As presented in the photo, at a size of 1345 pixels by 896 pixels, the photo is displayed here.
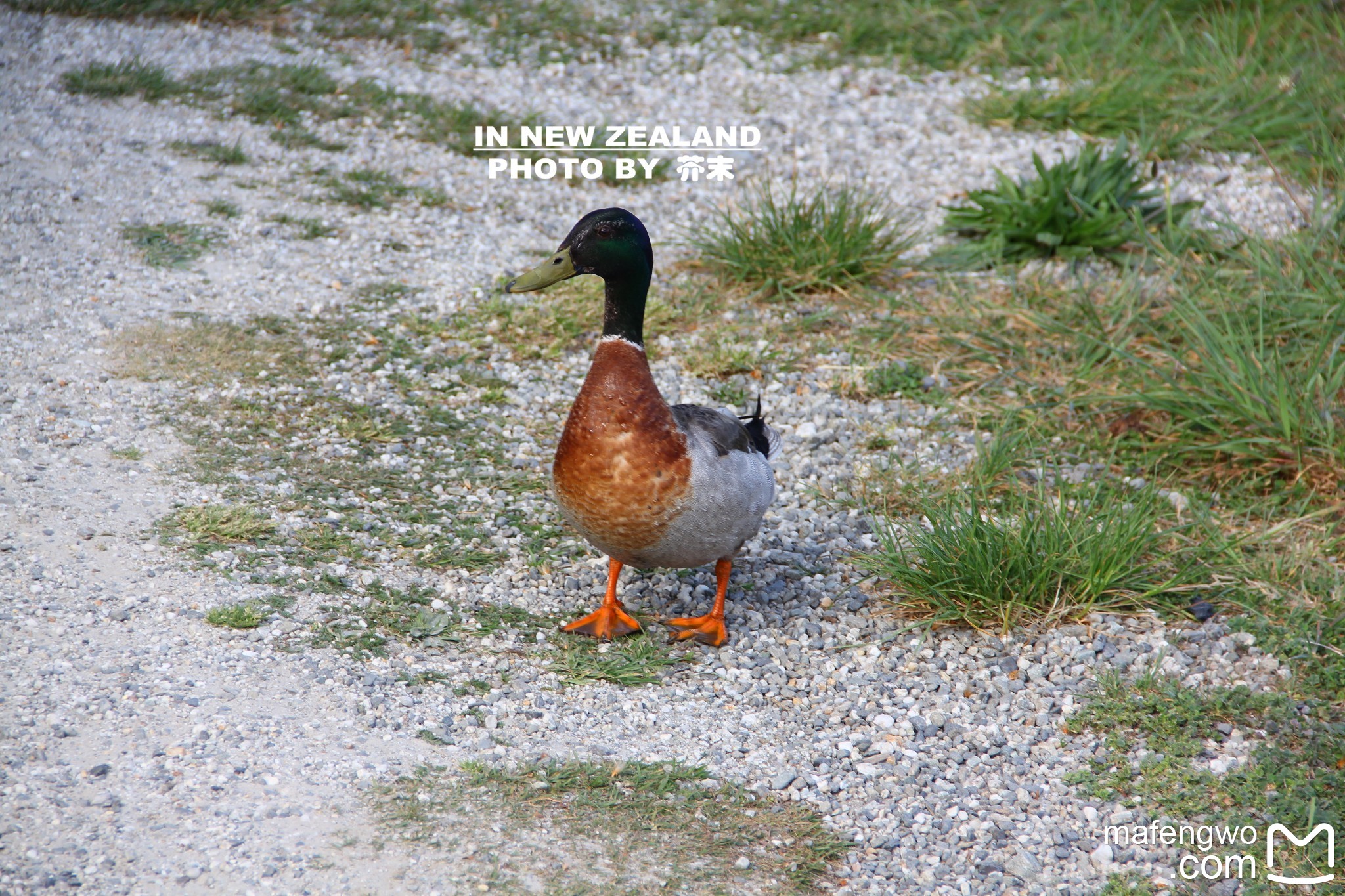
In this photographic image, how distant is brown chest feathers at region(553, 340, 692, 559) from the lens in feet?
12.3

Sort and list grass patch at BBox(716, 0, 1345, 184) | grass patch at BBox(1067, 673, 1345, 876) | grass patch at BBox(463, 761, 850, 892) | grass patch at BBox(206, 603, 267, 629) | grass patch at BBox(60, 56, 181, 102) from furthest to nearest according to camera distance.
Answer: grass patch at BBox(716, 0, 1345, 184)
grass patch at BBox(60, 56, 181, 102)
grass patch at BBox(206, 603, 267, 629)
grass patch at BBox(1067, 673, 1345, 876)
grass patch at BBox(463, 761, 850, 892)

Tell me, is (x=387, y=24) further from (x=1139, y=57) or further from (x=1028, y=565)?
(x=1028, y=565)

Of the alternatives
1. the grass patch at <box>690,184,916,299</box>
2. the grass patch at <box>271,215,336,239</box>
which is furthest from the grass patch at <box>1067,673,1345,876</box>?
the grass patch at <box>271,215,336,239</box>

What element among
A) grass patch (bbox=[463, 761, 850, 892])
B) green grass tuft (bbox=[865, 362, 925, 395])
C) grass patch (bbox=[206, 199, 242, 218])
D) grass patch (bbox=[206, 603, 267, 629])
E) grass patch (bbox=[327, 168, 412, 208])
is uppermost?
grass patch (bbox=[327, 168, 412, 208])

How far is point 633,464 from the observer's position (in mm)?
3730

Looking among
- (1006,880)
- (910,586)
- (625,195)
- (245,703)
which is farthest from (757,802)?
(625,195)

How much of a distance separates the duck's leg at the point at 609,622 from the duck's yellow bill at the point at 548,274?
1.01m

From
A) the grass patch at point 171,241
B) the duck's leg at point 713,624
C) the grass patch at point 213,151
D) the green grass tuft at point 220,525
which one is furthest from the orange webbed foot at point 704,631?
the grass patch at point 213,151

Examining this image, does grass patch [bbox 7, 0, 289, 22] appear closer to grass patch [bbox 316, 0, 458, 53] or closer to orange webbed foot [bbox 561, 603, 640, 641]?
grass patch [bbox 316, 0, 458, 53]

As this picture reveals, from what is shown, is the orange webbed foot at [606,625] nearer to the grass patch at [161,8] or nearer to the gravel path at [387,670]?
the gravel path at [387,670]

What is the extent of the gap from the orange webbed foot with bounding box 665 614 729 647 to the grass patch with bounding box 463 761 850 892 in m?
0.73

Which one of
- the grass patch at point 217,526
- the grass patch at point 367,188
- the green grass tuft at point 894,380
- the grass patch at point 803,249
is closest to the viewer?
Result: the grass patch at point 217,526

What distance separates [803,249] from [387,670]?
376 centimetres

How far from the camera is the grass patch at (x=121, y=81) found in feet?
25.0
